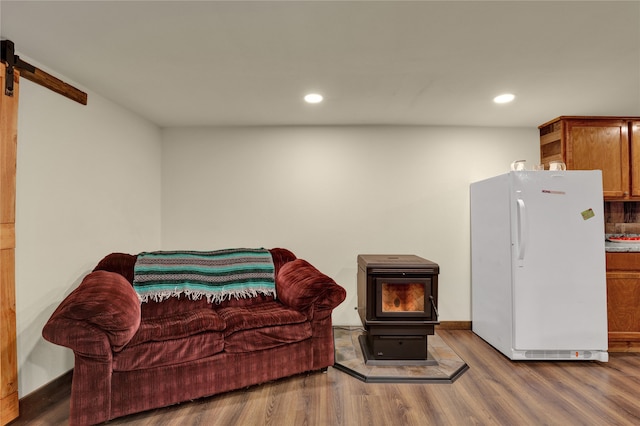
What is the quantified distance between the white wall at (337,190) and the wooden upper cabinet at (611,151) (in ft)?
1.73

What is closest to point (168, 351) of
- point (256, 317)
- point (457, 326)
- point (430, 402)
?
point (256, 317)

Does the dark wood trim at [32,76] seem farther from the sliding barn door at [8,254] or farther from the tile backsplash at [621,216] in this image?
the tile backsplash at [621,216]

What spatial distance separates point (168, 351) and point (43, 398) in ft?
3.15

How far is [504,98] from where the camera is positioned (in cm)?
297

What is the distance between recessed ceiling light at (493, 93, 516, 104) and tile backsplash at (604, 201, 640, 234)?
1.82 meters

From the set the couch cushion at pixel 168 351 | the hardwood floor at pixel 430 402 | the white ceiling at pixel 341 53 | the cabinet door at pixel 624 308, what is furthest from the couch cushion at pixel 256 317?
the cabinet door at pixel 624 308

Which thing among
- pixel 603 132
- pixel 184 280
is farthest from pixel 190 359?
pixel 603 132

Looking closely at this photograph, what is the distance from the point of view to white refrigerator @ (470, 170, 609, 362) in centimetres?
287

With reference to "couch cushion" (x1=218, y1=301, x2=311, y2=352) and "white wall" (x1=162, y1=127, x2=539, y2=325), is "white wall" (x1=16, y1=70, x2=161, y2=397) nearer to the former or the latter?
"white wall" (x1=162, y1=127, x2=539, y2=325)

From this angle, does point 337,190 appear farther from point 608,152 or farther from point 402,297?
point 608,152

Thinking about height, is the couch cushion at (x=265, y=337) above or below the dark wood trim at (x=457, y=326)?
above

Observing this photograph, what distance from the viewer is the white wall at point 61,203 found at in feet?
7.29

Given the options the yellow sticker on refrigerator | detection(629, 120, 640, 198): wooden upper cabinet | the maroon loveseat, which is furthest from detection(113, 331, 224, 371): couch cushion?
detection(629, 120, 640, 198): wooden upper cabinet

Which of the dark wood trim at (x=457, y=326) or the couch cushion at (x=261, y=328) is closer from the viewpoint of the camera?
the couch cushion at (x=261, y=328)
